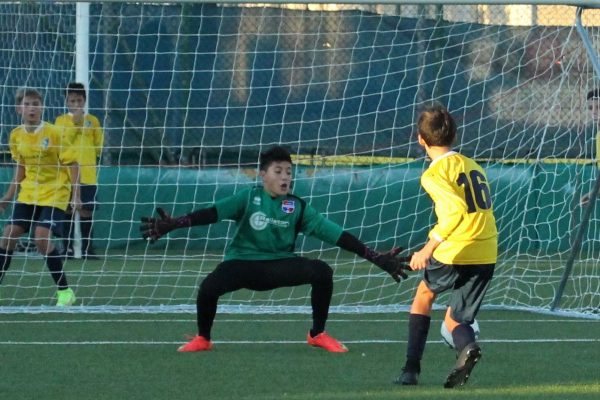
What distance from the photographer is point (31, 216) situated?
10.5 meters

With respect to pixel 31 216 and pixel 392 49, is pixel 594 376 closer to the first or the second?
pixel 31 216

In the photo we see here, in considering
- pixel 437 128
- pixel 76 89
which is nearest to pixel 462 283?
pixel 437 128

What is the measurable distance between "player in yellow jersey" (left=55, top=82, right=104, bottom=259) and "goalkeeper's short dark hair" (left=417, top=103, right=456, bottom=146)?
5.43 meters

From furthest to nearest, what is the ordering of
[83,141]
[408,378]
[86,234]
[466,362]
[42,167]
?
[86,234] → [83,141] → [42,167] → [408,378] → [466,362]

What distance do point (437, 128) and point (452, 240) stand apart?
1.75ft

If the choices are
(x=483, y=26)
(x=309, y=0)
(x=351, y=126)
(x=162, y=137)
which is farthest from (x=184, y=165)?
(x=309, y=0)

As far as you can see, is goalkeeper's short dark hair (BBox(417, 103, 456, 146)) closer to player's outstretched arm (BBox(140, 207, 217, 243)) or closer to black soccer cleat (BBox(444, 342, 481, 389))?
black soccer cleat (BBox(444, 342, 481, 389))

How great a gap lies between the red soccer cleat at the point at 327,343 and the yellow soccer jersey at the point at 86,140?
4589mm

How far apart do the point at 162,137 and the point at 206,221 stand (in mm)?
6942

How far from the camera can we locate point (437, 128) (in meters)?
6.48

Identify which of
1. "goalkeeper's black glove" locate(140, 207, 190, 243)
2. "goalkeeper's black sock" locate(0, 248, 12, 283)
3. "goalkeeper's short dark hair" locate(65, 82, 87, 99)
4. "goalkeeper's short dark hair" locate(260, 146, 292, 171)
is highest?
"goalkeeper's short dark hair" locate(260, 146, 292, 171)

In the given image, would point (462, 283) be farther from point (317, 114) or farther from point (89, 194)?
point (317, 114)

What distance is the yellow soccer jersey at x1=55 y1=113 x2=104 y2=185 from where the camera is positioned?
12.2 m

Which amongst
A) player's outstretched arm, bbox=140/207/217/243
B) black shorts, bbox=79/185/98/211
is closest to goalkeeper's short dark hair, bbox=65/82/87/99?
black shorts, bbox=79/185/98/211
